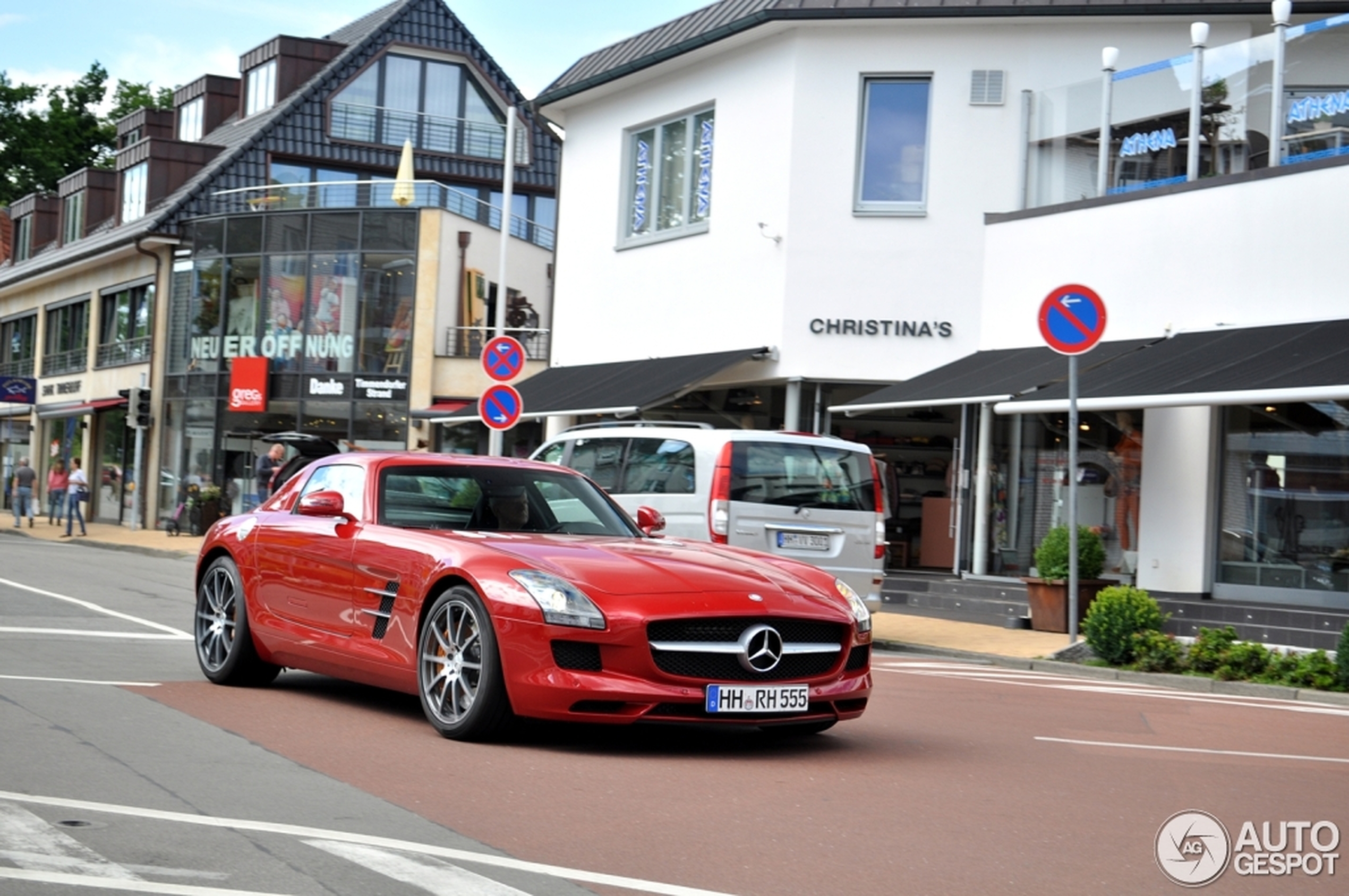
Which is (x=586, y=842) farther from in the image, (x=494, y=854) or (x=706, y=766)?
(x=706, y=766)

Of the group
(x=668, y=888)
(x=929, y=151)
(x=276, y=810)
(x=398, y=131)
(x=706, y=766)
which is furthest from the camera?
(x=398, y=131)

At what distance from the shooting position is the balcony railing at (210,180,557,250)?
123 ft

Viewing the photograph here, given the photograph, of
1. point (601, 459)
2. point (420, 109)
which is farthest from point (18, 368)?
point (601, 459)

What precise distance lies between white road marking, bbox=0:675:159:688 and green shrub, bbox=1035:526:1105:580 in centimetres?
1018

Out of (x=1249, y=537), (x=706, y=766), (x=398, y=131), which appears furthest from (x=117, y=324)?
(x=706, y=766)

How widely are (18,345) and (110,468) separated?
1252cm

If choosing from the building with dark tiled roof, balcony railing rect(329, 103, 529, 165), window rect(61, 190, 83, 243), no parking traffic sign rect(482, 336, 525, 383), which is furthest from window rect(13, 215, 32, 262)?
no parking traffic sign rect(482, 336, 525, 383)

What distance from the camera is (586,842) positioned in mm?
5652

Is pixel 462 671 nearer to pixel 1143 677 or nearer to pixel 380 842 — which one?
pixel 380 842

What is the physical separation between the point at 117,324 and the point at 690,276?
26850 mm

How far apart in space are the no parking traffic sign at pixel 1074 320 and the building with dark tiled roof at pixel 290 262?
2000cm

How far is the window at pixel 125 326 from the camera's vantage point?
143ft

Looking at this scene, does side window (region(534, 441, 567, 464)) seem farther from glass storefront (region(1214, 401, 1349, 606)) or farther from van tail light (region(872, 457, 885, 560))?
glass storefront (region(1214, 401, 1349, 606))

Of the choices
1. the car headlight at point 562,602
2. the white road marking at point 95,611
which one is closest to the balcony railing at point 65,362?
the white road marking at point 95,611
